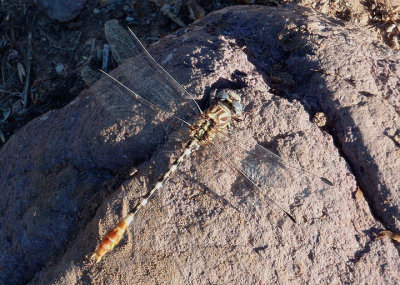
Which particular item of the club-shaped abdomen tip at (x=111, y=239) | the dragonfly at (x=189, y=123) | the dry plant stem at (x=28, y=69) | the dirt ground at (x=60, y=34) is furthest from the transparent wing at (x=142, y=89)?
the dry plant stem at (x=28, y=69)

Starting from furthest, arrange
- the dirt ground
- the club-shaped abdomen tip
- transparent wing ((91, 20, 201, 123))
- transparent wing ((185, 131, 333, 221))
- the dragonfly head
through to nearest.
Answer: the dirt ground
transparent wing ((91, 20, 201, 123))
the dragonfly head
transparent wing ((185, 131, 333, 221))
the club-shaped abdomen tip

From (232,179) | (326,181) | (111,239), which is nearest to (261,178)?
(232,179)

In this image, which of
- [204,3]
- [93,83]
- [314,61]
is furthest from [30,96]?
[314,61]

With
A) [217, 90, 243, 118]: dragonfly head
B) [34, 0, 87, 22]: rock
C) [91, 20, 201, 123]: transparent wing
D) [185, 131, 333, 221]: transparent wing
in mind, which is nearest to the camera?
[185, 131, 333, 221]: transparent wing

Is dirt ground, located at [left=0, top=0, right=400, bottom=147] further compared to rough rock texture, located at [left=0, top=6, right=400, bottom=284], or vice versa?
dirt ground, located at [left=0, top=0, right=400, bottom=147]

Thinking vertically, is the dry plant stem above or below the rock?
below

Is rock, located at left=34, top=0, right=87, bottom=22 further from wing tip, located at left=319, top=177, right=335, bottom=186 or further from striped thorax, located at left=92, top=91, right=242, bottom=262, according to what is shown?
wing tip, located at left=319, top=177, right=335, bottom=186

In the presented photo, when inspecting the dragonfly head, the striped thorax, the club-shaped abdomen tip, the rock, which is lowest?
the rock

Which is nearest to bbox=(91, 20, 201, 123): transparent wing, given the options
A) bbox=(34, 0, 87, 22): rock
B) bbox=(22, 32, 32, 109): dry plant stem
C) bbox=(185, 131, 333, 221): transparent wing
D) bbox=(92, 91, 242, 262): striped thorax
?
bbox=(92, 91, 242, 262): striped thorax
